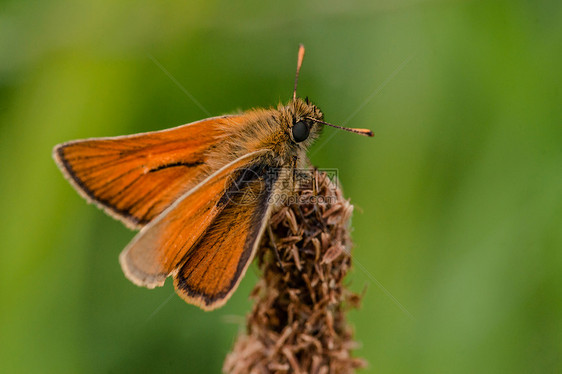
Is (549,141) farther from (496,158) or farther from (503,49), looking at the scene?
(503,49)

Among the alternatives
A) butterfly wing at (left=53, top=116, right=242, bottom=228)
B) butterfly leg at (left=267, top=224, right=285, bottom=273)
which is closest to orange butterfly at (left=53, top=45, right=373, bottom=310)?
butterfly wing at (left=53, top=116, right=242, bottom=228)

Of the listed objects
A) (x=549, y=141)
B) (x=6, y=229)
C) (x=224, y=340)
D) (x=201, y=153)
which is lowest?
(x=6, y=229)

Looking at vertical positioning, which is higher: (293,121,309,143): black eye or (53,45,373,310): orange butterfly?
(293,121,309,143): black eye

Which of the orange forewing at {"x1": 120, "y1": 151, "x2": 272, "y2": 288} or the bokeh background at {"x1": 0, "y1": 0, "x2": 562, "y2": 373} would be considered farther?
the bokeh background at {"x1": 0, "y1": 0, "x2": 562, "y2": 373}

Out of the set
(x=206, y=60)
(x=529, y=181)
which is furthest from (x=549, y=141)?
(x=206, y=60)

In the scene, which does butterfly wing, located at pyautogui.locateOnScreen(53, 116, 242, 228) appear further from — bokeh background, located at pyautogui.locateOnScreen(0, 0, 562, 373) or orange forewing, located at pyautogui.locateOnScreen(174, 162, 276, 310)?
bokeh background, located at pyautogui.locateOnScreen(0, 0, 562, 373)
